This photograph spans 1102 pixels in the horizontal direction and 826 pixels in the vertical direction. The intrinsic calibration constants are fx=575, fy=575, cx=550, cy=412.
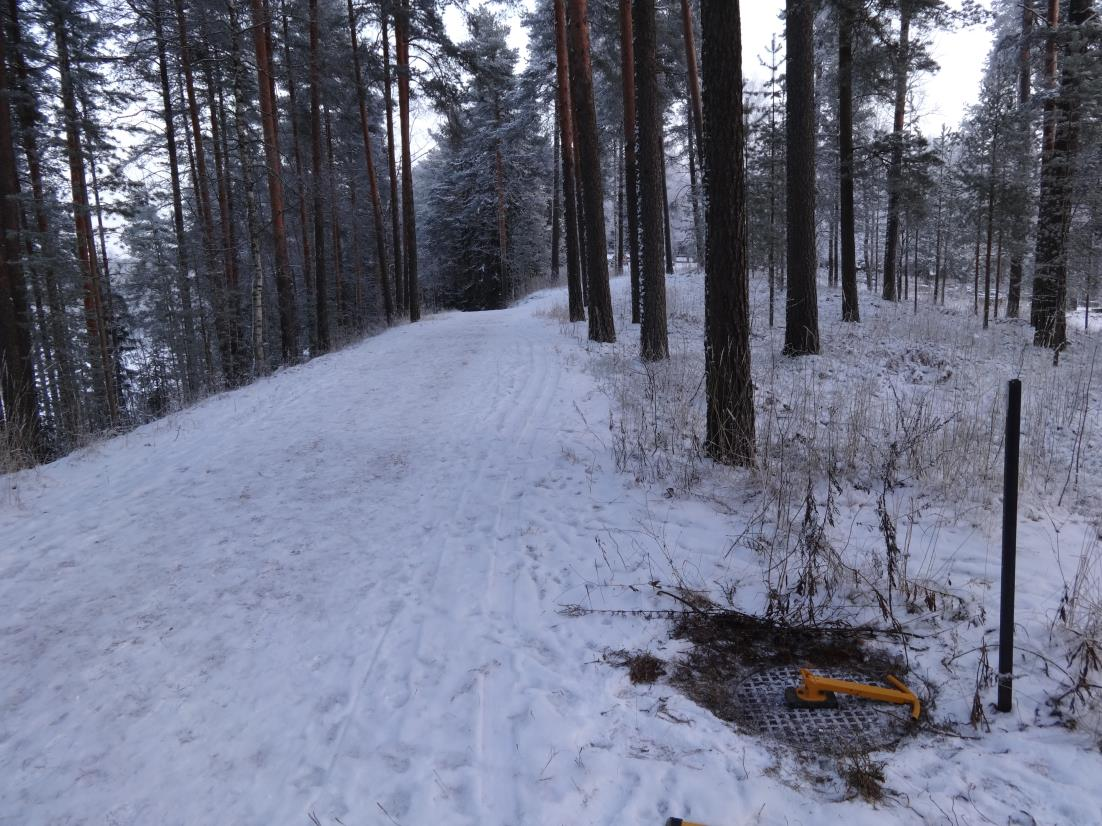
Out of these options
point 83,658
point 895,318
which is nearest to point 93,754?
point 83,658

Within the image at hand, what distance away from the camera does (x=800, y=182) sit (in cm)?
1008

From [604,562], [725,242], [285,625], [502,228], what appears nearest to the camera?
[285,625]

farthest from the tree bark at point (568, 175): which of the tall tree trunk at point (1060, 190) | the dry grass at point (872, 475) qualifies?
the tall tree trunk at point (1060, 190)

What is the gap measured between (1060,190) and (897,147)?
177 inches

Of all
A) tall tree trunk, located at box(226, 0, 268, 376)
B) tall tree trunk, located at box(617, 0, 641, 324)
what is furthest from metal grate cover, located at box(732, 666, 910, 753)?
tall tree trunk, located at box(226, 0, 268, 376)

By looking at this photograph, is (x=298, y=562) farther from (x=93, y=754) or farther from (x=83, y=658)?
(x=93, y=754)

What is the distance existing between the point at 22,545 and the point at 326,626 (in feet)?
9.65

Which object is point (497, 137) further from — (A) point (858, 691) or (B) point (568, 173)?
(A) point (858, 691)

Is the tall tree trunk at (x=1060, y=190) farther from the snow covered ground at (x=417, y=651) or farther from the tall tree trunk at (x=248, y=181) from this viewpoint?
the tall tree trunk at (x=248, y=181)

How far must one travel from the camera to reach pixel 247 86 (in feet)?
45.1

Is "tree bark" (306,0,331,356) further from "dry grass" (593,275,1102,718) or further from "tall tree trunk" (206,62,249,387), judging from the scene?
"dry grass" (593,275,1102,718)

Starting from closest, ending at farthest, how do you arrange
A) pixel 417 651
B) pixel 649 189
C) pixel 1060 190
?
1. pixel 417 651
2. pixel 649 189
3. pixel 1060 190

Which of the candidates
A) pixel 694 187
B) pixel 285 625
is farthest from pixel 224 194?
pixel 285 625

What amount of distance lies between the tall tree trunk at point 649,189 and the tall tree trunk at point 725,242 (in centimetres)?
466
